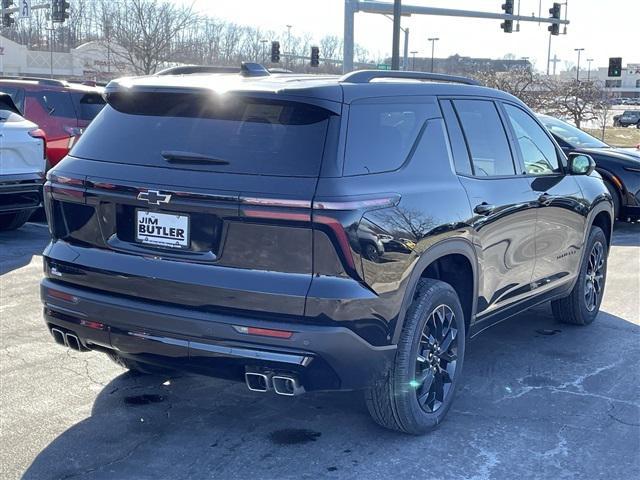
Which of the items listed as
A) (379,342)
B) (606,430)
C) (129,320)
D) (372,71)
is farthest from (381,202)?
(606,430)

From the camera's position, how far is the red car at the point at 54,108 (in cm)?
1109

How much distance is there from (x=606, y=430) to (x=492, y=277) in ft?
3.51

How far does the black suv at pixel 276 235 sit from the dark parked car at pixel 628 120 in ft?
192

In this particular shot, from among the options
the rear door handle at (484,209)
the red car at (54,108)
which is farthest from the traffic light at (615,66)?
the rear door handle at (484,209)

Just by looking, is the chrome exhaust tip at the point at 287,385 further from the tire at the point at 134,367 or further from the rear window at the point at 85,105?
the rear window at the point at 85,105

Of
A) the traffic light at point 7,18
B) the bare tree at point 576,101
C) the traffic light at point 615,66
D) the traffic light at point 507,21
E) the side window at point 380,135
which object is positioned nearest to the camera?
the side window at point 380,135

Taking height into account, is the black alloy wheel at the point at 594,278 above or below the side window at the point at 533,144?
below

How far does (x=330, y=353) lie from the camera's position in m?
3.54

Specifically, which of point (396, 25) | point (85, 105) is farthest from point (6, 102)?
point (396, 25)

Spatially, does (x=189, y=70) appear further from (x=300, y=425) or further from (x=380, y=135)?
(x=300, y=425)

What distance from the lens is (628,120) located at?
59812 mm

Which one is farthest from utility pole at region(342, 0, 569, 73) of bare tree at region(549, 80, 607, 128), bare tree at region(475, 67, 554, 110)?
Result: bare tree at region(549, 80, 607, 128)

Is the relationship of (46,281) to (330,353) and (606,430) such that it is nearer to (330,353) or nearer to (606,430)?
(330,353)

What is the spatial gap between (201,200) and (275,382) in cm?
88
